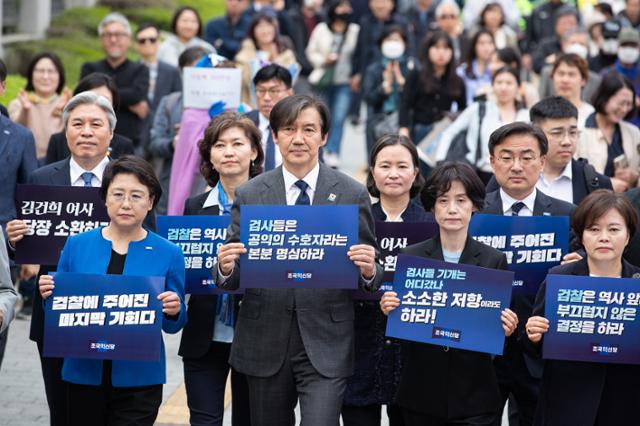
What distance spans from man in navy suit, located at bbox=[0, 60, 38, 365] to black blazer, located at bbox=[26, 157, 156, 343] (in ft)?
2.45

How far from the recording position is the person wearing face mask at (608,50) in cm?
1554

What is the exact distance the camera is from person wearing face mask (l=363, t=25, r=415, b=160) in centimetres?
1525

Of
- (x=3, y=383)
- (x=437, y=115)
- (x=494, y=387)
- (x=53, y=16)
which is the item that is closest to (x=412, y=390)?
(x=494, y=387)

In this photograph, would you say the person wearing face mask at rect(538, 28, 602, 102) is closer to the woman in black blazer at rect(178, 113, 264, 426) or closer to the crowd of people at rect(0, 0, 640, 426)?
the crowd of people at rect(0, 0, 640, 426)

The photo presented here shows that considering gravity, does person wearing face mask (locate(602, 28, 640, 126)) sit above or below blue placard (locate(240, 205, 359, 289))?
above

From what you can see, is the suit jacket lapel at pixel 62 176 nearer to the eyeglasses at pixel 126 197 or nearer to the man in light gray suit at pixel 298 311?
the eyeglasses at pixel 126 197

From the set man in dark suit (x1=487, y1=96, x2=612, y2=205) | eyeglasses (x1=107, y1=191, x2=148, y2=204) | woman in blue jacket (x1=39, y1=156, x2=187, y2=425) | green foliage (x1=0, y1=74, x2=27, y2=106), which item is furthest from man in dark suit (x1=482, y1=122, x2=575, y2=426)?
green foliage (x1=0, y1=74, x2=27, y2=106)

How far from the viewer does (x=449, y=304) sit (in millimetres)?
6535

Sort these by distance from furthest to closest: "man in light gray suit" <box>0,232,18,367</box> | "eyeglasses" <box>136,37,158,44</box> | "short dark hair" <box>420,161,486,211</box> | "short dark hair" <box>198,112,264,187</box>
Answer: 1. "eyeglasses" <box>136,37,158,44</box>
2. "short dark hair" <box>198,112,264,187</box>
3. "short dark hair" <box>420,161,486,211</box>
4. "man in light gray suit" <box>0,232,18,367</box>

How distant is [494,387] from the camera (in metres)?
6.66

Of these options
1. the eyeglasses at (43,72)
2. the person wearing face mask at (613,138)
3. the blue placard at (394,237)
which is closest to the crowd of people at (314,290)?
the blue placard at (394,237)

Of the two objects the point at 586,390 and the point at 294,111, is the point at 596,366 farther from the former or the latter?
the point at 294,111

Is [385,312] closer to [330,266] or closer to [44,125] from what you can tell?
[330,266]

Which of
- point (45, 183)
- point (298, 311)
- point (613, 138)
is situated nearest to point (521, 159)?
point (298, 311)
